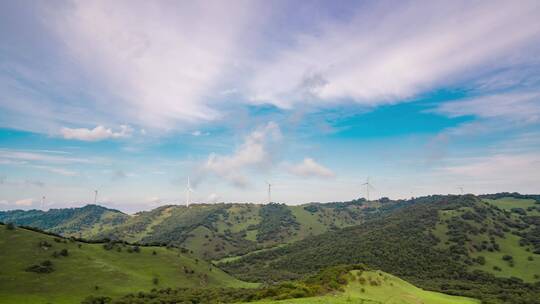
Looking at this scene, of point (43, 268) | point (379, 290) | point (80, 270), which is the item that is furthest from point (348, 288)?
point (43, 268)

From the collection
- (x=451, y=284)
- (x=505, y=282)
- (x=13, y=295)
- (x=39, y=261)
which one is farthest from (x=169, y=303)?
(x=505, y=282)

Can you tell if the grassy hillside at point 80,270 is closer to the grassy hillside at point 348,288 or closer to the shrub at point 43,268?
the shrub at point 43,268

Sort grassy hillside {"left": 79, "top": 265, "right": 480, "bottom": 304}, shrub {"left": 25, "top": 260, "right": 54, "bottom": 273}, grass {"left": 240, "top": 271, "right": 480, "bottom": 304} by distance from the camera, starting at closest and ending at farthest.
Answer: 1. grassy hillside {"left": 79, "top": 265, "right": 480, "bottom": 304}
2. grass {"left": 240, "top": 271, "right": 480, "bottom": 304}
3. shrub {"left": 25, "top": 260, "right": 54, "bottom": 273}

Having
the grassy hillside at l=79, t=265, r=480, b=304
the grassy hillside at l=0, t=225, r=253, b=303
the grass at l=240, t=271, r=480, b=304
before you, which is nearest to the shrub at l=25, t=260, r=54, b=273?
the grassy hillside at l=0, t=225, r=253, b=303

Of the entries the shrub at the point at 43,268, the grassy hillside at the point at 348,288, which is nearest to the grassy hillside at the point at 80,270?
the shrub at the point at 43,268

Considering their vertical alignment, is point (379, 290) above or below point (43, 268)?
above

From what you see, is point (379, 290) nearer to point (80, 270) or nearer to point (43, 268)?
point (80, 270)

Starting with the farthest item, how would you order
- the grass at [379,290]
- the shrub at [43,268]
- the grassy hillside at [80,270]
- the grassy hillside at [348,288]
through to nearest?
the shrub at [43,268]
the grassy hillside at [80,270]
the grass at [379,290]
the grassy hillside at [348,288]

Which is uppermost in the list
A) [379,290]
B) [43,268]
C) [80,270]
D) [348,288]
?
[348,288]

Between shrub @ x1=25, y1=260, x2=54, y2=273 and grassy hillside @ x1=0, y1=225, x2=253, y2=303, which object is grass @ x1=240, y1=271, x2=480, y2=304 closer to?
grassy hillside @ x1=0, y1=225, x2=253, y2=303
